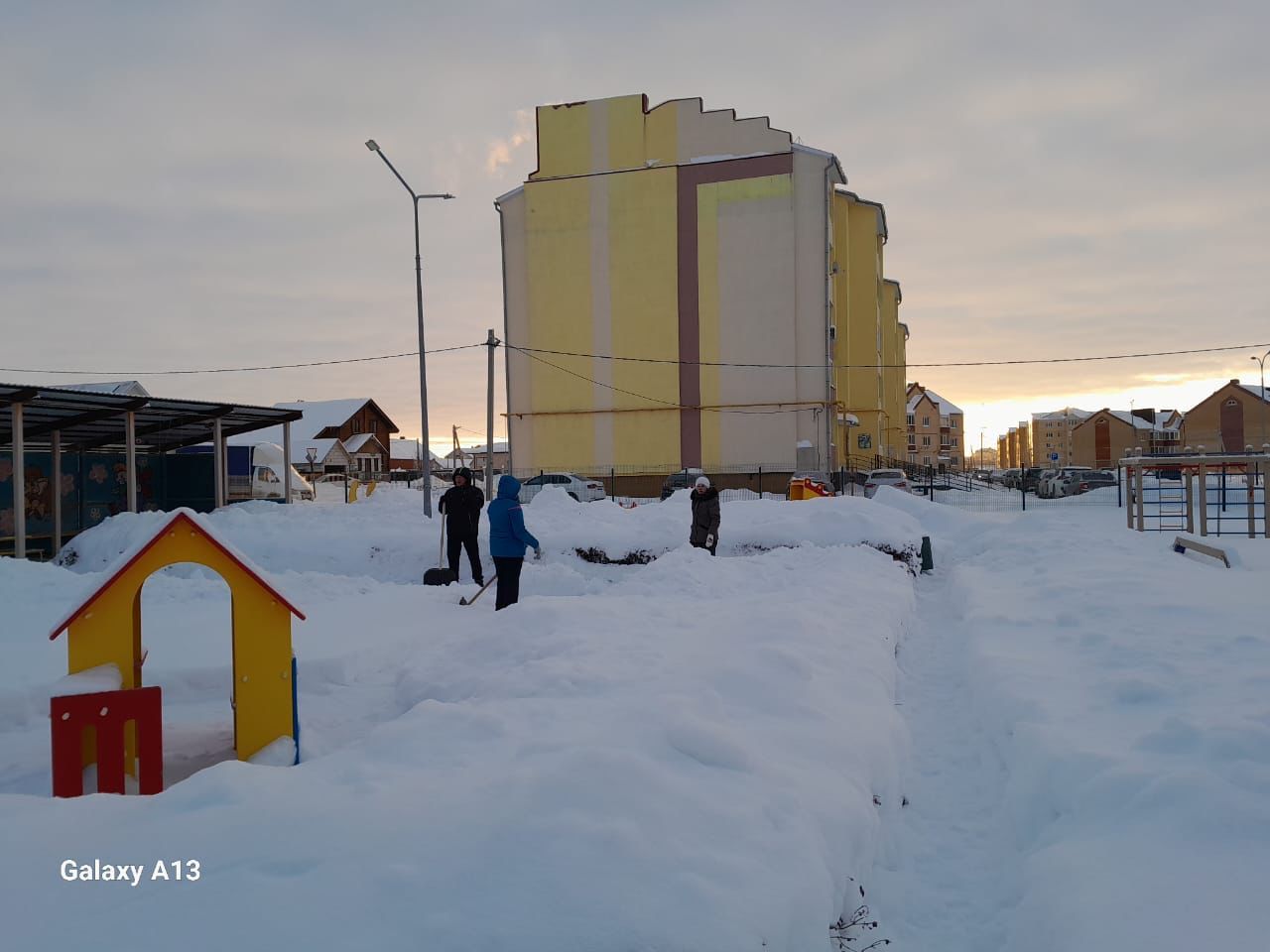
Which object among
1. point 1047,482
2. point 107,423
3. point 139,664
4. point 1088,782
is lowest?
point 1088,782

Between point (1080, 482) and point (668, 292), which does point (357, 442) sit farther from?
point (1080, 482)

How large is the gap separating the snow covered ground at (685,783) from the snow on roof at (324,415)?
60413 mm

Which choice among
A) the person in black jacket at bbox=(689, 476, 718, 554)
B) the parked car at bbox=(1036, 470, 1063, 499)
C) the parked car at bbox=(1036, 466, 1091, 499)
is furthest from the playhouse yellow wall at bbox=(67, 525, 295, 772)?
the parked car at bbox=(1036, 470, 1063, 499)

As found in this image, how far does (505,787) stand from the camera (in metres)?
3.50

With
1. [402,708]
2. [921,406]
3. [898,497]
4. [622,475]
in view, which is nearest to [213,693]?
[402,708]

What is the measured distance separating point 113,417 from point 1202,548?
68.8 ft

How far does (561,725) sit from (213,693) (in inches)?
150

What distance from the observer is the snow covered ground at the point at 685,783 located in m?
2.71

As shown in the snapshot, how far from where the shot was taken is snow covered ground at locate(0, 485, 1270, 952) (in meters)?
2.71

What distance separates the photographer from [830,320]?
37.4m

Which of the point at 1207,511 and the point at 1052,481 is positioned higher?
the point at 1052,481

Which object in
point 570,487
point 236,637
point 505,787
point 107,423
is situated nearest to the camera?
point 505,787

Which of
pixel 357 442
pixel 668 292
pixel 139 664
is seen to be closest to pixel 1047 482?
pixel 668 292

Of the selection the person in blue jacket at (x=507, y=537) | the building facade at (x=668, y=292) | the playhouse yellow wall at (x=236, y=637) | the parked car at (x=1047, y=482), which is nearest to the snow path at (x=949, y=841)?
the playhouse yellow wall at (x=236, y=637)
